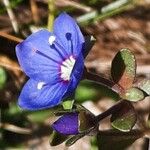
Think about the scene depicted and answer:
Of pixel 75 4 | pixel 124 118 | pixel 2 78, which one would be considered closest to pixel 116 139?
pixel 124 118

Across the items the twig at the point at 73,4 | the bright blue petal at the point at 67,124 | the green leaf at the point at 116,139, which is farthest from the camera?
the twig at the point at 73,4

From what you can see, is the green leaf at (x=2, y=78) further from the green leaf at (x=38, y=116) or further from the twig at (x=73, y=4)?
the twig at (x=73, y=4)

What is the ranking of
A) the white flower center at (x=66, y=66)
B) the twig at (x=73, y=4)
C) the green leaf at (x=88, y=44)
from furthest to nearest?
the twig at (x=73, y=4), the white flower center at (x=66, y=66), the green leaf at (x=88, y=44)

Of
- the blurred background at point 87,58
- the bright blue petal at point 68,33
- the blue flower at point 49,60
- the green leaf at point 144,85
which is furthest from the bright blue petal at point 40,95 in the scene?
the blurred background at point 87,58

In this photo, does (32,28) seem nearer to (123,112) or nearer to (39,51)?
(39,51)

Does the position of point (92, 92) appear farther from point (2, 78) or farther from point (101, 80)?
point (101, 80)

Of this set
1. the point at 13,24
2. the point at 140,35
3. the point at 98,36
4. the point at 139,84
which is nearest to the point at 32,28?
the point at 13,24
